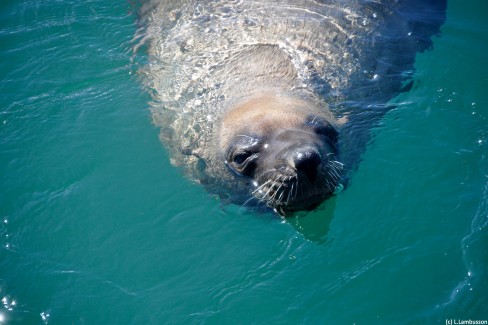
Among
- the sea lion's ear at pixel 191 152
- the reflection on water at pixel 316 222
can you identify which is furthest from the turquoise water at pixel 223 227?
the sea lion's ear at pixel 191 152

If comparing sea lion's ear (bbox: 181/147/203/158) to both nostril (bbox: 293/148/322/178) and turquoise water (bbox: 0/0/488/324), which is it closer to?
turquoise water (bbox: 0/0/488/324)

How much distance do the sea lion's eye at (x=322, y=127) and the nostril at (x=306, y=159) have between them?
0.63 m

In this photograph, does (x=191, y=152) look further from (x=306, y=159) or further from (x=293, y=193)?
(x=306, y=159)

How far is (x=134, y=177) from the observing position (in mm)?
5957

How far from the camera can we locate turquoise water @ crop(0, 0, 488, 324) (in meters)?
4.61

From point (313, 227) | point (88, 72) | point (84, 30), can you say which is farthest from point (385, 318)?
point (84, 30)

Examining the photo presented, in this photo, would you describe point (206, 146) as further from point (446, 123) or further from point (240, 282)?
point (446, 123)

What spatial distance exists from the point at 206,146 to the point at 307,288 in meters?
1.83

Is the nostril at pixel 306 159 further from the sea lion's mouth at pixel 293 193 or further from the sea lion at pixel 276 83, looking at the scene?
the sea lion's mouth at pixel 293 193

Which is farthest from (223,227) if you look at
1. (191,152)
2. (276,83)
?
(276,83)

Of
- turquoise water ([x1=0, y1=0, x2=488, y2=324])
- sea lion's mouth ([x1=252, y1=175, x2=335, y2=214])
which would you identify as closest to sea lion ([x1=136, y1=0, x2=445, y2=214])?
sea lion's mouth ([x1=252, y1=175, x2=335, y2=214])

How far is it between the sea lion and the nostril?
0.01 meters

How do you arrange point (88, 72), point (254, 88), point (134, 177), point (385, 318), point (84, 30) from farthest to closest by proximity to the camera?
point (84, 30)
point (88, 72)
point (134, 177)
point (254, 88)
point (385, 318)

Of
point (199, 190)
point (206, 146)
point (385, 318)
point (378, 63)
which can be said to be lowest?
point (385, 318)
